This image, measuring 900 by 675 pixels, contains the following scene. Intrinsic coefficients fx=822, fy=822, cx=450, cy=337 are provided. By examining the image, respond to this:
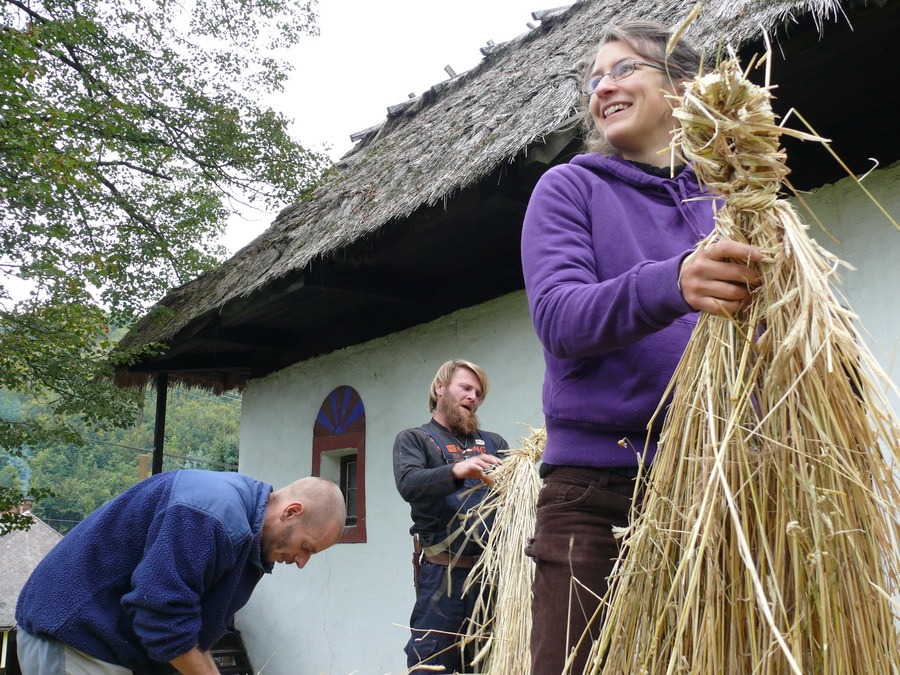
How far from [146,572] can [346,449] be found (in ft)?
13.2

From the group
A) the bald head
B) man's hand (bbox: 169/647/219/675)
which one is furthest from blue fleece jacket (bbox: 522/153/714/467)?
man's hand (bbox: 169/647/219/675)

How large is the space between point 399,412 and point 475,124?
1.96 meters

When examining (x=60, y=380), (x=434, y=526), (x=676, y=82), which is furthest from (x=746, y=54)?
(x=60, y=380)

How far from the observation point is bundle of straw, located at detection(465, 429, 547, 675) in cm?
259

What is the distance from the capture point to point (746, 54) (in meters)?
3.00

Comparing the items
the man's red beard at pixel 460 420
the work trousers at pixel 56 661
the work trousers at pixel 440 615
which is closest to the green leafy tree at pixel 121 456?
the man's red beard at pixel 460 420

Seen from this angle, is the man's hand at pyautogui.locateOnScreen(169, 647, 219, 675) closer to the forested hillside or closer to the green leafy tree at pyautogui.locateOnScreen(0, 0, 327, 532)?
the green leafy tree at pyautogui.locateOnScreen(0, 0, 327, 532)

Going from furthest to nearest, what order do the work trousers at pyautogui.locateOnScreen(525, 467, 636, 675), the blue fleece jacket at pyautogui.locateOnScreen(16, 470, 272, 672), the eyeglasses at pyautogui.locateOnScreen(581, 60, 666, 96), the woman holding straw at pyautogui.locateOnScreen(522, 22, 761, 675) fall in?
1. the blue fleece jacket at pyautogui.locateOnScreen(16, 470, 272, 672)
2. the eyeglasses at pyautogui.locateOnScreen(581, 60, 666, 96)
3. the work trousers at pyautogui.locateOnScreen(525, 467, 636, 675)
4. the woman holding straw at pyautogui.locateOnScreen(522, 22, 761, 675)

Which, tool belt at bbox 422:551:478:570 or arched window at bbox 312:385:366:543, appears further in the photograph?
arched window at bbox 312:385:366:543

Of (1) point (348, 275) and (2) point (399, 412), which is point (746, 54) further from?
(2) point (399, 412)

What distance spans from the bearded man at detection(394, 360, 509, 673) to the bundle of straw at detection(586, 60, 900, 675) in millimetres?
1944

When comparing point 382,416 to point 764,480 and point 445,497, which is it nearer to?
point 445,497

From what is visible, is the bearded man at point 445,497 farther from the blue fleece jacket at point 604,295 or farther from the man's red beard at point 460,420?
the blue fleece jacket at point 604,295

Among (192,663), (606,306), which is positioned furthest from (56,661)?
(606,306)
